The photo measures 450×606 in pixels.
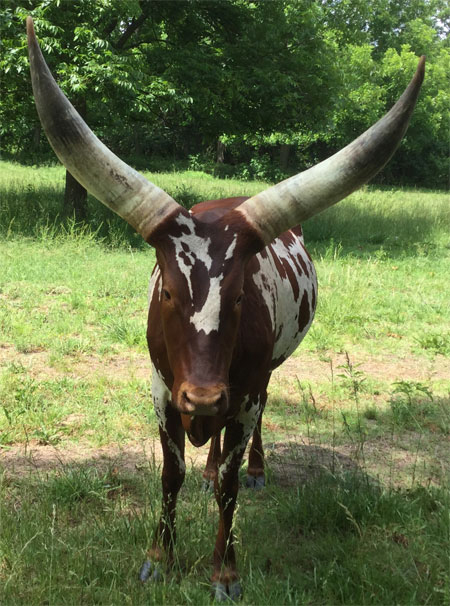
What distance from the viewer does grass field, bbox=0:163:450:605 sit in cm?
261

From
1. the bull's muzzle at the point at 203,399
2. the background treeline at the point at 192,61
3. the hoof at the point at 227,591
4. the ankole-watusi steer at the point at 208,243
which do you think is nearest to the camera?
the bull's muzzle at the point at 203,399

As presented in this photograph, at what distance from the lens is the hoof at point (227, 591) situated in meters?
2.61

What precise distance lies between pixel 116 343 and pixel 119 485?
251 centimetres

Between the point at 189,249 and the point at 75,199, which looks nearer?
the point at 189,249

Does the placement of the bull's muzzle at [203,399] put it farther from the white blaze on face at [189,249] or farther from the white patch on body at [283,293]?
the white patch on body at [283,293]

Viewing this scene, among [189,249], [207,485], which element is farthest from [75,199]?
[189,249]

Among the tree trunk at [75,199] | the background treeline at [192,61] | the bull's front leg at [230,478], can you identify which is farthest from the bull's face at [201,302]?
the tree trunk at [75,199]

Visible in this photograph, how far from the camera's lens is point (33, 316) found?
247 inches

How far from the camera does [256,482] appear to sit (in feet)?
12.2

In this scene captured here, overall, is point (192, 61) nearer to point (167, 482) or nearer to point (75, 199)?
point (75, 199)

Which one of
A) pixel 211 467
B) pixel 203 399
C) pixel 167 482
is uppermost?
pixel 203 399

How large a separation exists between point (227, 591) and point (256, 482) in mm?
1088

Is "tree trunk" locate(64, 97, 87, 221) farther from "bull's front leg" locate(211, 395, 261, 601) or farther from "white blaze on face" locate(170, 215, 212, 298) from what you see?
"white blaze on face" locate(170, 215, 212, 298)

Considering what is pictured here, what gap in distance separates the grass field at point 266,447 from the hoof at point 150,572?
55 mm
